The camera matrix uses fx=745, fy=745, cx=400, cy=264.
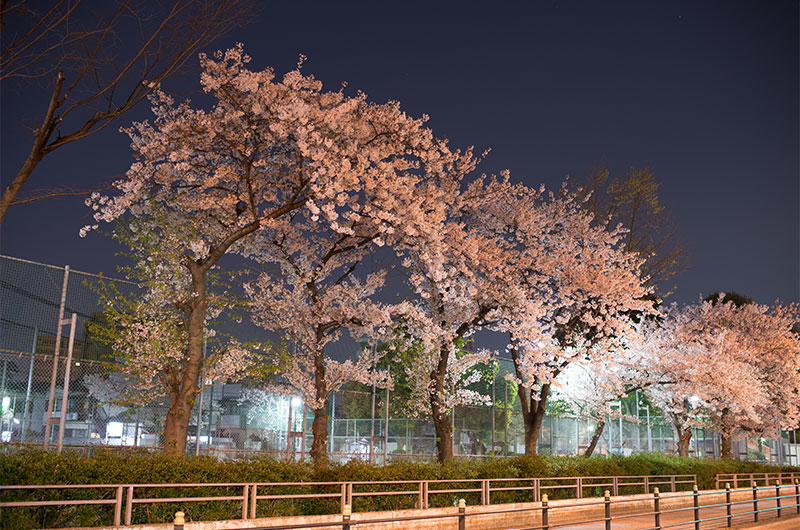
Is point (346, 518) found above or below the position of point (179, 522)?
below

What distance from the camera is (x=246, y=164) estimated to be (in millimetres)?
18438

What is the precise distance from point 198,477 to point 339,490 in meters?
3.57

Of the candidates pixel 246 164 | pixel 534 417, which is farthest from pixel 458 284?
pixel 246 164

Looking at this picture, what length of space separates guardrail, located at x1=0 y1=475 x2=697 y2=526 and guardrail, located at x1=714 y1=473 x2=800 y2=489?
6746 millimetres

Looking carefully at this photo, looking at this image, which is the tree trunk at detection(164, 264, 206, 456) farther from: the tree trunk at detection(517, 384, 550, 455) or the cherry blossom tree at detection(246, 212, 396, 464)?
the tree trunk at detection(517, 384, 550, 455)

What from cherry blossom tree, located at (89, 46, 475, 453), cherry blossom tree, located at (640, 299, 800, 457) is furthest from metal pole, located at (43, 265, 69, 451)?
cherry blossom tree, located at (640, 299, 800, 457)

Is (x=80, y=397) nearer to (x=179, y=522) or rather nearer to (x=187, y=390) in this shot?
(x=187, y=390)

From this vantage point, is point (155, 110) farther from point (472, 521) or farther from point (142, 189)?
point (472, 521)

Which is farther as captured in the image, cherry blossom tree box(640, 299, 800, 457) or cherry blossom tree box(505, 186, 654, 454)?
cherry blossom tree box(640, 299, 800, 457)

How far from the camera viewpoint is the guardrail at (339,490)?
11633 mm

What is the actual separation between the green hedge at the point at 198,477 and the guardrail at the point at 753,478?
1404cm

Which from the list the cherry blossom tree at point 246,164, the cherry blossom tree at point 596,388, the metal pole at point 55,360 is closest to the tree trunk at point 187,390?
the cherry blossom tree at point 246,164

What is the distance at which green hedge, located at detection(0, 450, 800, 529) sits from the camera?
1187 centimetres

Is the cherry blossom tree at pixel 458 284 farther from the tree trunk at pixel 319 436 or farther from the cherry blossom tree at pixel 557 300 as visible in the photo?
the tree trunk at pixel 319 436
